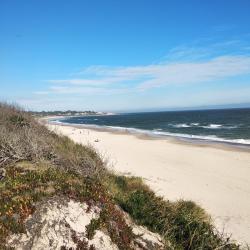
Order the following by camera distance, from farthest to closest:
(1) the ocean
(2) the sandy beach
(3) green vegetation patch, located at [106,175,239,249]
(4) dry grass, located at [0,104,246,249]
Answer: (1) the ocean < (2) the sandy beach < (3) green vegetation patch, located at [106,175,239,249] < (4) dry grass, located at [0,104,246,249]

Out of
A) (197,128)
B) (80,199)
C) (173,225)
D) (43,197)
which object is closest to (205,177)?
(173,225)

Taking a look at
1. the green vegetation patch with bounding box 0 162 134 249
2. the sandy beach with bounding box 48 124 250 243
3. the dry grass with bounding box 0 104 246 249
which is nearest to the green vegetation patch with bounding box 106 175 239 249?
the dry grass with bounding box 0 104 246 249

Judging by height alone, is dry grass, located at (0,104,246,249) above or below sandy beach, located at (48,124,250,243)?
above

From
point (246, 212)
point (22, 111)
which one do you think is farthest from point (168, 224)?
point (22, 111)

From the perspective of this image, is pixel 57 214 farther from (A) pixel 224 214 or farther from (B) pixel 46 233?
(A) pixel 224 214

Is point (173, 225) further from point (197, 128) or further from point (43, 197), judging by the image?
point (197, 128)

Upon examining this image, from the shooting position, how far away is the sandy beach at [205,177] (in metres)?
11.3

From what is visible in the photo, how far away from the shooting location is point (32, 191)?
6.21 meters

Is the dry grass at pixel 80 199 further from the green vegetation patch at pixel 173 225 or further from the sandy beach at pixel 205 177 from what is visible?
the sandy beach at pixel 205 177

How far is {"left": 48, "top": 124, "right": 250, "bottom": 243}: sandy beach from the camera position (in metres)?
11.3

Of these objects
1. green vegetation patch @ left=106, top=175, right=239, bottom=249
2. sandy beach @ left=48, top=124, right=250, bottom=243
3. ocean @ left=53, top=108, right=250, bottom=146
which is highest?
green vegetation patch @ left=106, top=175, right=239, bottom=249

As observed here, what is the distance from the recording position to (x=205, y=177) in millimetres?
17328

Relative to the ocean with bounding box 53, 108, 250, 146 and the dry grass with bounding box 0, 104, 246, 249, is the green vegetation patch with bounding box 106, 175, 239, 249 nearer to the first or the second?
the dry grass with bounding box 0, 104, 246, 249

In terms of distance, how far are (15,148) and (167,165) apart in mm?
12872
